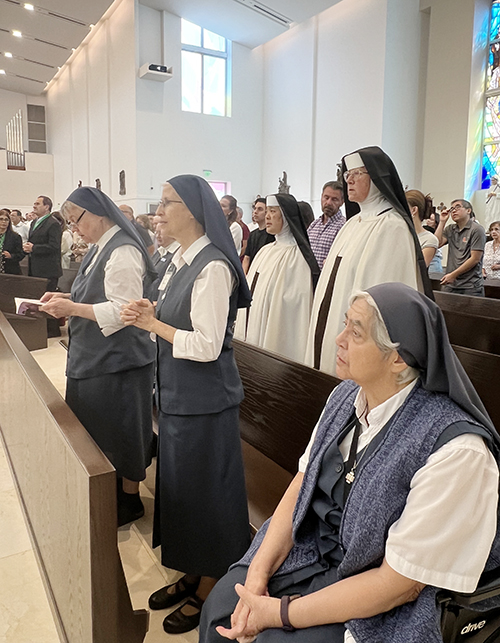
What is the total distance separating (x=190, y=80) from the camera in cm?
1499

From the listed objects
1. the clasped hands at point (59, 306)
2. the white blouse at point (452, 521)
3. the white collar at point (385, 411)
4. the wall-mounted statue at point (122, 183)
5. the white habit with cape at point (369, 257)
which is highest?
the wall-mounted statue at point (122, 183)

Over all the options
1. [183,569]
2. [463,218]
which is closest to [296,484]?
[183,569]

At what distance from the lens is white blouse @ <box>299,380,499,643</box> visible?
1241mm

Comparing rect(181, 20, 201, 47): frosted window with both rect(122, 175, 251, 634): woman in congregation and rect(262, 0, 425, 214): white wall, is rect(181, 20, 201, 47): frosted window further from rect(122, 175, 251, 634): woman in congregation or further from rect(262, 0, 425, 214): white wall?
rect(122, 175, 251, 634): woman in congregation

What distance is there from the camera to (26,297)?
22.2 feet

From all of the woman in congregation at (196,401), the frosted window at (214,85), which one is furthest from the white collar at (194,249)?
the frosted window at (214,85)

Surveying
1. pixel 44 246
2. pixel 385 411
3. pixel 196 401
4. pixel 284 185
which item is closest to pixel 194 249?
pixel 196 401

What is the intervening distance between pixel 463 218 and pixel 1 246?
18.4ft

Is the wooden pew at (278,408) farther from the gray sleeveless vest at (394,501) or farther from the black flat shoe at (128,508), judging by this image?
the gray sleeveless vest at (394,501)

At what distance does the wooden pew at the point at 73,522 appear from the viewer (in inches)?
63.2

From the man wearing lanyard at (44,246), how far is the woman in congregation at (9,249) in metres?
0.30

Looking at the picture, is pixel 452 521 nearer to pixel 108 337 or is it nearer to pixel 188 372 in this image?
pixel 188 372

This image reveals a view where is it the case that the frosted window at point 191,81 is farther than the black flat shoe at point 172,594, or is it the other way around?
the frosted window at point 191,81

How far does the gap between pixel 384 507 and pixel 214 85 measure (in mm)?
15709
